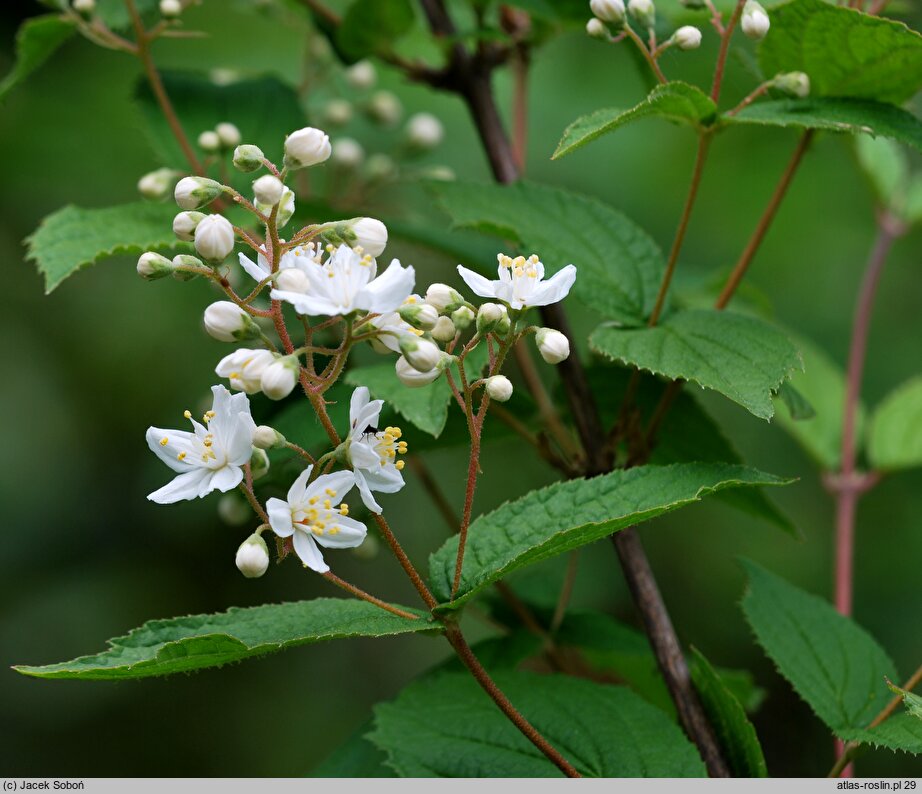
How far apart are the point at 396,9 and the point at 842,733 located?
62.5 inches

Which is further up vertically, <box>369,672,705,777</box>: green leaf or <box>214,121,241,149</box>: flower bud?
<box>214,121,241,149</box>: flower bud

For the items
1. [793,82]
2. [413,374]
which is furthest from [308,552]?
[793,82]

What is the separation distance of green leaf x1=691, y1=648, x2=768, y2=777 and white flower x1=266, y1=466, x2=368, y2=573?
0.58 m

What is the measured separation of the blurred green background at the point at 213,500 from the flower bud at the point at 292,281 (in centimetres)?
288

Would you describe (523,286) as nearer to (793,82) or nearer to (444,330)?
(444,330)

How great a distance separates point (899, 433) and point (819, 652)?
3.28 ft

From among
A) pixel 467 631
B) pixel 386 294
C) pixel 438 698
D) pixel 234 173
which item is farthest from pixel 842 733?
pixel 467 631

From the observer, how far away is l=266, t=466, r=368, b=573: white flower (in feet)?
4.06

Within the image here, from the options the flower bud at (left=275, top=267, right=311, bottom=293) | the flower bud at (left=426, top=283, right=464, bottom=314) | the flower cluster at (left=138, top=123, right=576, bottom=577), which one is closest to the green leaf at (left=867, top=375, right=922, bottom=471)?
the flower cluster at (left=138, top=123, right=576, bottom=577)

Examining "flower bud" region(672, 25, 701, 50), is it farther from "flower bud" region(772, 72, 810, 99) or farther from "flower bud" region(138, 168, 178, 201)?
"flower bud" region(138, 168, 178, 201)

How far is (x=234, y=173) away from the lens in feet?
7.21

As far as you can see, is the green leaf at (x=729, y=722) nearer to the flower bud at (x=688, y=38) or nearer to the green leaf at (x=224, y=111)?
the flower bud at (x=688, y=38)

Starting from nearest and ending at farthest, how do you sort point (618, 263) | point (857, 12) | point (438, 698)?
point (857, 12) < point (438, 698) < point (618, 263)

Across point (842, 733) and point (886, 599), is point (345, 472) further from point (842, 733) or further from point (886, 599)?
point (886, 599)
